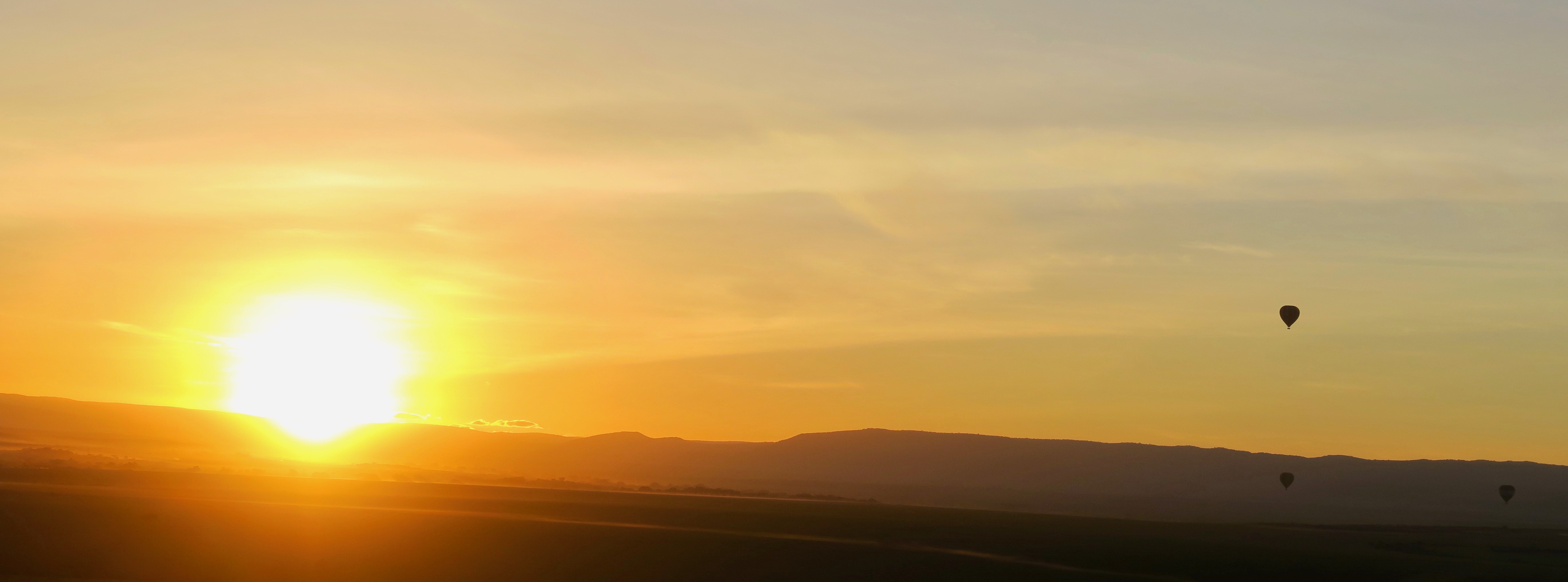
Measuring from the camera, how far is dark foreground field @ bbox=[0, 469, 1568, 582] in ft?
136

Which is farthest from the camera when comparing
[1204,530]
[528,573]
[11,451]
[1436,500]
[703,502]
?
[1436,500]

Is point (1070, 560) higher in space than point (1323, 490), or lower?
lower

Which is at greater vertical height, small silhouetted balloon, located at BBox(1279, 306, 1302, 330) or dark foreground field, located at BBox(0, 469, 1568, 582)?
small silhouetted balloon, located at BBox(1279, 306, 1302, 330)

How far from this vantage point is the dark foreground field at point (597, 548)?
41500mm

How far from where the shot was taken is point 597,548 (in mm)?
43906

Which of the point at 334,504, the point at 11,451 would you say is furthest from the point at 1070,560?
the point at 11,451

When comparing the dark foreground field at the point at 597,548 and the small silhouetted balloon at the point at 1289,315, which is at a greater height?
the small silhouetted balloon at the point at 1289,315

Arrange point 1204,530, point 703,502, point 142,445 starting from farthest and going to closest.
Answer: point 142,445, point 703,502, point 1204,530

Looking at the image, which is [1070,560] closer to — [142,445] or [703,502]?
[703,502]

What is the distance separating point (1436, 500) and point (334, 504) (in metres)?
169

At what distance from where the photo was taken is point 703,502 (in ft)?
214

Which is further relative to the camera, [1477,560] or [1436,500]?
[1436,500]

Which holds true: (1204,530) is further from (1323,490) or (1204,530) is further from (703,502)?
(1323,490)

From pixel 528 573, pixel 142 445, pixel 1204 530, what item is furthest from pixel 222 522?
pixel 142 445
